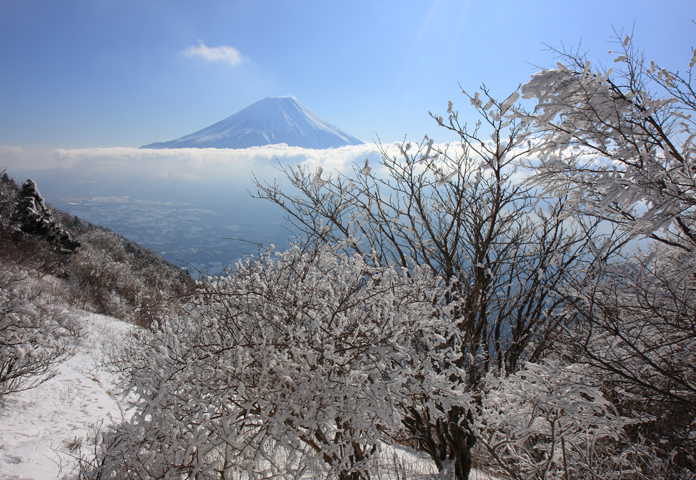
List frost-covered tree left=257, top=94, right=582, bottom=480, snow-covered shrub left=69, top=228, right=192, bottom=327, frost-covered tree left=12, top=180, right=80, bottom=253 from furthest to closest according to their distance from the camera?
frost-covered tree left=12, top=180, right=80, bottom=253, snow-covered shrub left=69, top=228, right=192, bottom=327, frost-covered tree left=257, top=94, right=582, bottom=480

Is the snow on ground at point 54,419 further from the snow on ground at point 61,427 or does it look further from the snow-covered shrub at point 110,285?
the snow-covered shrub at point 110,285

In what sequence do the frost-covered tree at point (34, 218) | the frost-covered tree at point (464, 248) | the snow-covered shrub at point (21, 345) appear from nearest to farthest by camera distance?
the frost-covered tree at point (464, 248), the snow-covered shrub at point (21, 345), the frost-covered tree at point (34, 218)

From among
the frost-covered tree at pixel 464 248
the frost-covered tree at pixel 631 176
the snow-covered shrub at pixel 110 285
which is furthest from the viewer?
the snow-covered shrub at pixel 110 285

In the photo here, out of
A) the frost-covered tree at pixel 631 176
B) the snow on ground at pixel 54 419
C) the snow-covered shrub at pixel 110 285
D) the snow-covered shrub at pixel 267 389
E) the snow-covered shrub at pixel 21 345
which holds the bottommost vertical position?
the snow-covered shrub at pixel 110 285

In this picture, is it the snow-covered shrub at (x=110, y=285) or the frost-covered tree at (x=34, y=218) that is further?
the frost-covered tree at (x=34, y=218)

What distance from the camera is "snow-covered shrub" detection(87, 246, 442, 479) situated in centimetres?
288

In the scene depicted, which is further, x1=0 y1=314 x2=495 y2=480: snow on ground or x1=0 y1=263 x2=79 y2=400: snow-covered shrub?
x1=0 y1=263 x2=79 y2=400: snow-covered shrub

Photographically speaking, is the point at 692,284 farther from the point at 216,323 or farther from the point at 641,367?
the point at 216,323

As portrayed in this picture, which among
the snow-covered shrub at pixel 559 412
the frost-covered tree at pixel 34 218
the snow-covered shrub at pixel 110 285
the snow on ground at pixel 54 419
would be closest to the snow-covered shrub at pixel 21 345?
the snow on ground at pixel 54 419

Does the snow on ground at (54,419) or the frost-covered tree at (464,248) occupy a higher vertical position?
the frost-covered tree at (464,248)

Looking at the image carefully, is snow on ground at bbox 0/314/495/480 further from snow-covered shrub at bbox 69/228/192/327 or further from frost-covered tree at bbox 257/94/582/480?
snow-covered shrub at bbox 69/228/192/327

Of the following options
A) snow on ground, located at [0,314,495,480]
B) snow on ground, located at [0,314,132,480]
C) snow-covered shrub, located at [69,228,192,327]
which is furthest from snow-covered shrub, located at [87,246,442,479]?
snow-covered shrub, located at [69,228,192,327]

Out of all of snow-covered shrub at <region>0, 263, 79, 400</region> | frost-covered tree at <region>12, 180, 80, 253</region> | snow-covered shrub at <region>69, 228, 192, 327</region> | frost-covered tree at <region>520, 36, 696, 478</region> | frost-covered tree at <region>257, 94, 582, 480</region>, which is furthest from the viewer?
frost-covered tree at <region>12, 180, 80, 253</region>

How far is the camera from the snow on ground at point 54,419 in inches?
222
